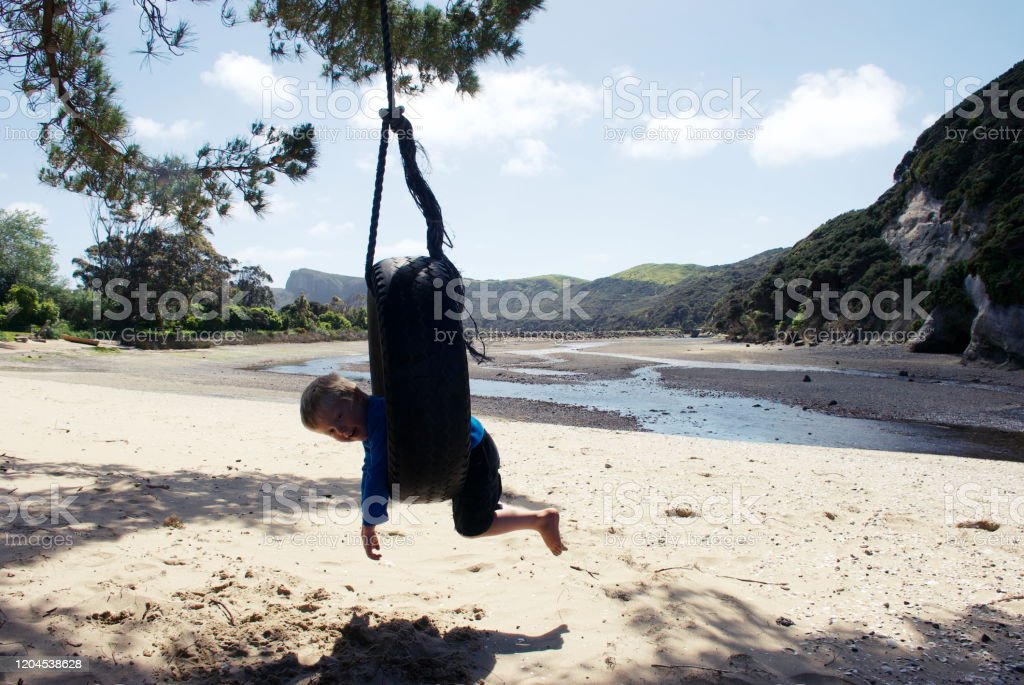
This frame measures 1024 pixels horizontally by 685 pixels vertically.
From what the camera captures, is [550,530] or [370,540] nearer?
[370,540]

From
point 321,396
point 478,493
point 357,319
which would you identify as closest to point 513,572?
point 478,493

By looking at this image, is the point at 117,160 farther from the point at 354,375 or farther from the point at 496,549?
the point at 354,375

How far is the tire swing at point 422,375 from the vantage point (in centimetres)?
262

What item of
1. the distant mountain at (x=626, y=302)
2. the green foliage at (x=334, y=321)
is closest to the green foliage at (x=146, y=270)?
the green foliage at (x=334, y=321)

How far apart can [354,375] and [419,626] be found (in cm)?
2464

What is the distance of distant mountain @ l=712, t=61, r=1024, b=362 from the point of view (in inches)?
943

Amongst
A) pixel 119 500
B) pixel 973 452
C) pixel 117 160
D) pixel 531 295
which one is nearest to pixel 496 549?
pixel 119 500

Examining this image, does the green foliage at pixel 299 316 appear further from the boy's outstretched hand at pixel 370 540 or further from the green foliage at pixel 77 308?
the boy's outstretched hand at pixel 370 540

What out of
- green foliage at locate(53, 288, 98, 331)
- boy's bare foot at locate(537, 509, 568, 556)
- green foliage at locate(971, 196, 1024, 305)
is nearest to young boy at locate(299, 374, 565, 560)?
boy's bare foot at locate(537, 509, 568, 556)

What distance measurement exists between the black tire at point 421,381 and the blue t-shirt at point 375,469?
137 millimetres

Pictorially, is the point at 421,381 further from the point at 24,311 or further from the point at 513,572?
the point at 24,311

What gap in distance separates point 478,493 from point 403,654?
78 cm

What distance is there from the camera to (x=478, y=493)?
3.12 meters

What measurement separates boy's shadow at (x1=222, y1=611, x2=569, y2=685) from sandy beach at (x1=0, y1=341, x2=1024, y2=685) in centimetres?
1
